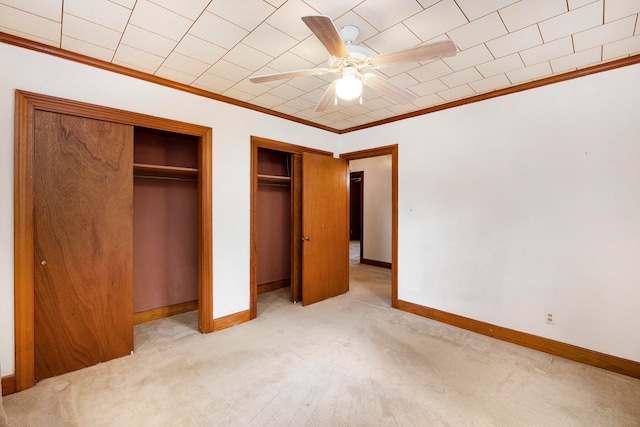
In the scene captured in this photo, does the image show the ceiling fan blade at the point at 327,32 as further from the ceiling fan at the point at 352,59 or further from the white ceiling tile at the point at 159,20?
the white ceiling tile at the point at 159,20

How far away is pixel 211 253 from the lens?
3.17 meters

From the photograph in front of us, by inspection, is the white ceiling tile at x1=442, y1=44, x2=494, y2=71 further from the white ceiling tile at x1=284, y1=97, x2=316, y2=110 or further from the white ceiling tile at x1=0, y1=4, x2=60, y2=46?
the white ceiling tile at x1=0, y1=4, x2=60, y2=46

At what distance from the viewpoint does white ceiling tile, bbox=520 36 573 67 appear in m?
2.15

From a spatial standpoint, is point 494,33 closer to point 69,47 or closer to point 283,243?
point 69,47

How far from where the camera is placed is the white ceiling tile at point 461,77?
262cm

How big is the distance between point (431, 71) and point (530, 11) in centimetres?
84

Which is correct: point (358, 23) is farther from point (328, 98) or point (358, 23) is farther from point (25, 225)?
point (25, 225)

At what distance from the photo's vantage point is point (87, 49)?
2.27 m

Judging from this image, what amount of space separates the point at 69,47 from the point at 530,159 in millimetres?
4160

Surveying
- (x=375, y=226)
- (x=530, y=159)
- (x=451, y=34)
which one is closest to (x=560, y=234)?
(x=530, y=159)

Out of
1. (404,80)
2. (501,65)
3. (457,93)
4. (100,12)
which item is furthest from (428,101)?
(100,12)

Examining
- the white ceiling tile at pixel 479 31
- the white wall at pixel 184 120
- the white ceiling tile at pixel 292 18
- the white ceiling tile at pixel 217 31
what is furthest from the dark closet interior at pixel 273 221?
the white ceiling tile at pixel 479 31

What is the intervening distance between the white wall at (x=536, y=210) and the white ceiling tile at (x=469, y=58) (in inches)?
32.6

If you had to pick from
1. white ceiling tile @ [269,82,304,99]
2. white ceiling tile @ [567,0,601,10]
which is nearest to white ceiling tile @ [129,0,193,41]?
white ceiling tile @ [269,82,304,99]
